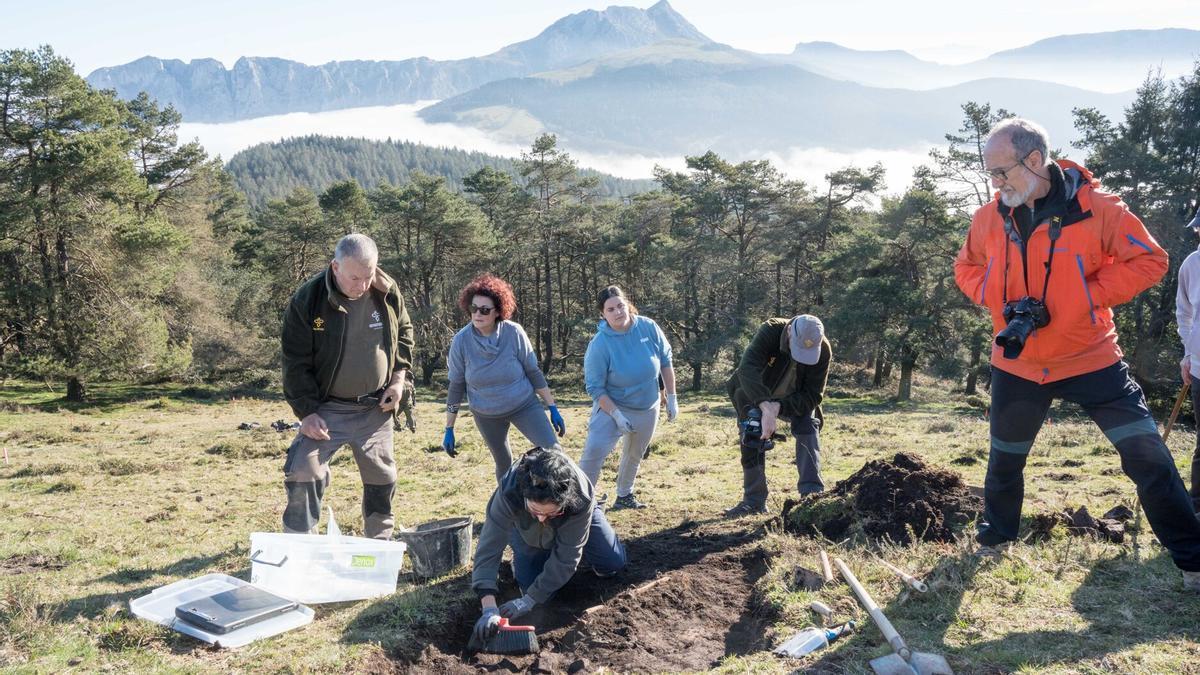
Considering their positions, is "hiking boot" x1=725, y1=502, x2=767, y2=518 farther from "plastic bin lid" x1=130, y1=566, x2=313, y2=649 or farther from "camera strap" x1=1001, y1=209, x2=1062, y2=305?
"plastic bin lid" x1=130, y1=566, x2=313, y2=649

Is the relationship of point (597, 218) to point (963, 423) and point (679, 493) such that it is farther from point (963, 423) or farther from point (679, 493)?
point (679, 493)

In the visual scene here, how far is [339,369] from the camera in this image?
4949 millimetres

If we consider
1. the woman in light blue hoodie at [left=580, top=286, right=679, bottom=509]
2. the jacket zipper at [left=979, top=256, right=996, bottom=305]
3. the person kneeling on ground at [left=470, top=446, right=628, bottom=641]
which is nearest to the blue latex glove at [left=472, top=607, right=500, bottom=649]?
the person kneeling on ground at [left=470, top=446, right=628, bottom=641]

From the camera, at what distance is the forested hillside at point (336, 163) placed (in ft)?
431

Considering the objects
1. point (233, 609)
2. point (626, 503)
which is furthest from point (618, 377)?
point (233, 609)

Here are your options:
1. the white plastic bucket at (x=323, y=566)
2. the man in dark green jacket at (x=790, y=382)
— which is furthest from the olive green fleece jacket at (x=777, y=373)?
the white plastic bucket at (x=323, y=566)

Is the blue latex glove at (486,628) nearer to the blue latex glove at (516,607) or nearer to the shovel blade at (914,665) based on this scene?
the blue latex glove at (516,607)

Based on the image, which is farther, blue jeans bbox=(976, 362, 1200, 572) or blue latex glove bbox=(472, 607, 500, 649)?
blue latex glove bbox=(472, 607, 500, 649)

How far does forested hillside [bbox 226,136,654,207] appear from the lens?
131 metres

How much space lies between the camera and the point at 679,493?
7.83 m

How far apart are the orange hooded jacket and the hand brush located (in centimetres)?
286

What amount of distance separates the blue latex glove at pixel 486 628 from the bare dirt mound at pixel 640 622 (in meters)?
0.08

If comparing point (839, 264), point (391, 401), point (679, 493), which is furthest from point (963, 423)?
point (839, 264)

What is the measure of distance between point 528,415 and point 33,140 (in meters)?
23.7
